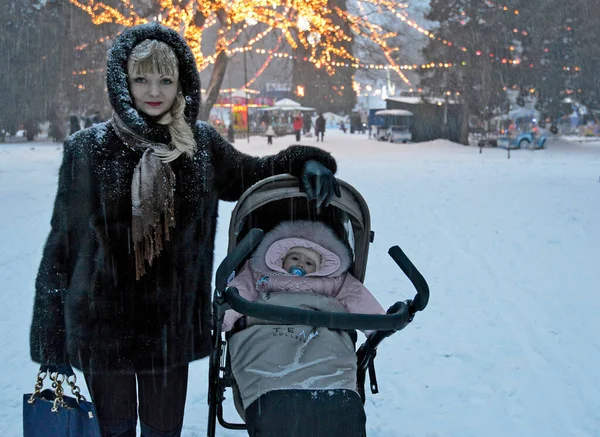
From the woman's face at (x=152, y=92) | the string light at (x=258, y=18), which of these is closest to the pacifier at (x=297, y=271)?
the woman's face at (x=152, y=92)

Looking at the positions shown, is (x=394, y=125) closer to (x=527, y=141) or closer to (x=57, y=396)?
(x=527, y=141)

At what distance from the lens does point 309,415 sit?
2199 mm

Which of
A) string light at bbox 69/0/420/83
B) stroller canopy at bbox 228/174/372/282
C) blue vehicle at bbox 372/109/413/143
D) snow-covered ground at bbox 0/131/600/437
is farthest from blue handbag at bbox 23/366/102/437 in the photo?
blue vehicle at bbox 372/109/413/143

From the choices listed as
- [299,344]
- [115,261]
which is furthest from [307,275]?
[115,261]

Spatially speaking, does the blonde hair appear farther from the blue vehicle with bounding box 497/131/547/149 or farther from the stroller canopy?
the blue vehicle with bounding box 497/131/547/149

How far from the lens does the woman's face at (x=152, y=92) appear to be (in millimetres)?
2299

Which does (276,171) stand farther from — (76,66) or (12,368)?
(76,66)

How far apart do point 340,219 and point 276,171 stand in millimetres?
533

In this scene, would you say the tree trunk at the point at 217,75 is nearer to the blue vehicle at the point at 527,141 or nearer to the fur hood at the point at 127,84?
the fur hood at the point at 127,84

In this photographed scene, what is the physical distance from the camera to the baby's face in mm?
2980

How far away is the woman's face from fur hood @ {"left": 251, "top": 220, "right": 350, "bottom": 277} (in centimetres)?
93

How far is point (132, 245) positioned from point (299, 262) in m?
0.93

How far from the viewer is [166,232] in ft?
7.57

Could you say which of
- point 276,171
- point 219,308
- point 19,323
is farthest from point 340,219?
point 19,323
